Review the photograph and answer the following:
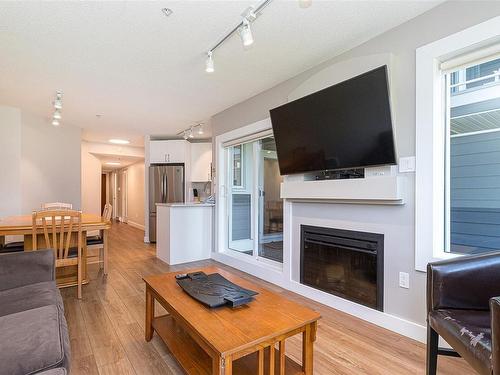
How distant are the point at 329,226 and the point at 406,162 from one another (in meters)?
→ 0.93

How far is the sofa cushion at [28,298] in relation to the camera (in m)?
1.54

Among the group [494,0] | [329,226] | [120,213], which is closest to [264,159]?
[329,226]

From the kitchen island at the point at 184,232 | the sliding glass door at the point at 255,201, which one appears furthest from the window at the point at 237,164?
the kitchen island at the point at 184,232

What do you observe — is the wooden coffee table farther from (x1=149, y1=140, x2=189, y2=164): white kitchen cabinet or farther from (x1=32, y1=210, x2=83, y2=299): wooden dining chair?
(x1=149, y1=140, x2=189, y2=164): white kitchen cabinet

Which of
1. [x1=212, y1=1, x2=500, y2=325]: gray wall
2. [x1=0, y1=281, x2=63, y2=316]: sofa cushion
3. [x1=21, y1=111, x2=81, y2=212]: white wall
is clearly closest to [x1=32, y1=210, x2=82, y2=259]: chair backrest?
[x1=0, y1=281, x2=63, y2=316]: sofa cushion

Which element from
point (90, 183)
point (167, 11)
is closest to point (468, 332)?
point (167, 11)

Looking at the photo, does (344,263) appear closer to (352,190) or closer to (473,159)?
(352,190)

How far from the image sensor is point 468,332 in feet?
4.00

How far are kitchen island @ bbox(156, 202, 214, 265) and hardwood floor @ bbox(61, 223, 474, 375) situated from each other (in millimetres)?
1346

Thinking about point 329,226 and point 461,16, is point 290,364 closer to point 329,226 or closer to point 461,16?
point 329,226

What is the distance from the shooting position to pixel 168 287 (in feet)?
6.00

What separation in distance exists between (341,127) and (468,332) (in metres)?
1.64

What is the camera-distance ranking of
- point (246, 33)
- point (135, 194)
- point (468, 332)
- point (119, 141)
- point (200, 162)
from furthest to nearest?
point (135, 194) → point (119, 141) → point (200, 162) → point (246, 33) → point (468, 332)

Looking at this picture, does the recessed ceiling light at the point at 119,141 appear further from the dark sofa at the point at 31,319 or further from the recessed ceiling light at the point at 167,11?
the recessed ceiling light at the point at 167,11
